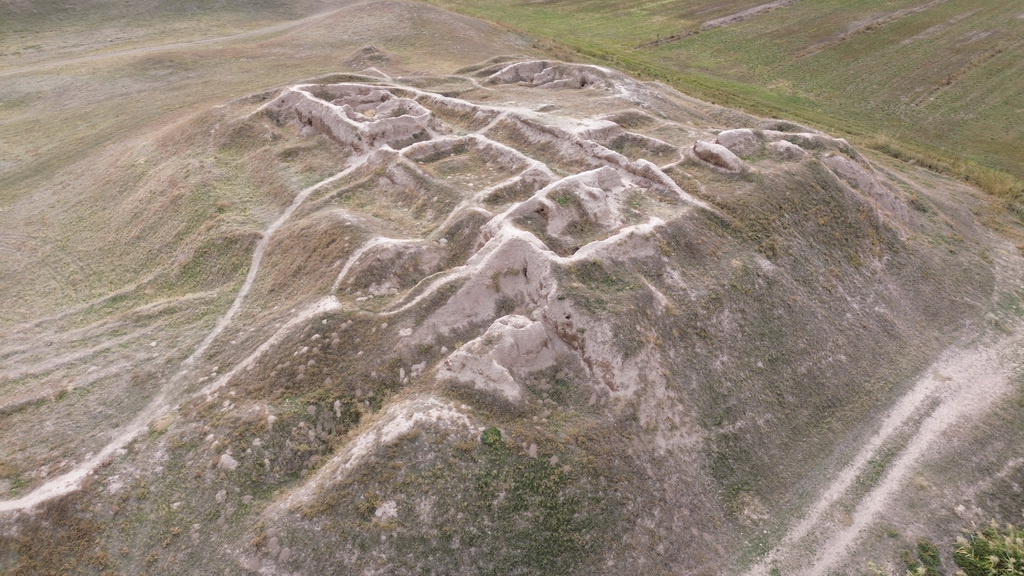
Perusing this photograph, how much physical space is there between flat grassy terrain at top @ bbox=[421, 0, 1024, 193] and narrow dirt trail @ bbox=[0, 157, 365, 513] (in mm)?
38431

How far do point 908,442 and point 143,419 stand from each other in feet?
79.2

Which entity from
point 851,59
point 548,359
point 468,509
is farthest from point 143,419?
point 851,59

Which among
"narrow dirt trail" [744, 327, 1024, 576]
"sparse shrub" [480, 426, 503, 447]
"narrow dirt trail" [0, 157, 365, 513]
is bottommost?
"narrow dirt trail" [0, 157, 365, 513]

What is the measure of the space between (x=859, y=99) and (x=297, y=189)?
150ft

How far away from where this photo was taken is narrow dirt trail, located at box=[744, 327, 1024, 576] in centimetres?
1514

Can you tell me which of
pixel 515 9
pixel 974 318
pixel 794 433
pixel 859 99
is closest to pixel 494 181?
pixel 794 433

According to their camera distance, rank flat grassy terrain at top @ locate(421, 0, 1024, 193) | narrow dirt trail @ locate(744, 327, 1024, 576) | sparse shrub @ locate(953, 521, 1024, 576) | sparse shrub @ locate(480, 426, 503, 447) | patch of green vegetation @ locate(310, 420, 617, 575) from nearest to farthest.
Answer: sparse shrub @ locate(953, 521, 1024, 576) → patch of green vegetation @ locate(310, 420, 617, 575) → sparse shrub @ locate(480, 426, 503, 447) → narrow dirt trail @ locate(744, 327, 1024, 576) → flat grassy terrain at top @ locate(421, 0, 1024, 193)

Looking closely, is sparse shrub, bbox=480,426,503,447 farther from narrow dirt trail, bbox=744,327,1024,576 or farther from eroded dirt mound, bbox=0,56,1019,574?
narrow dirt trail, bbox=744,327,1024,576

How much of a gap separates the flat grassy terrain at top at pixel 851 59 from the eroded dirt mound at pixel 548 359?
18.0 m

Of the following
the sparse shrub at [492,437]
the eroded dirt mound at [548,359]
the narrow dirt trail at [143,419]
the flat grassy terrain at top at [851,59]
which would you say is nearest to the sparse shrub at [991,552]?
the eroded dirt mound at [548,359]

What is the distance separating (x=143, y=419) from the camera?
57.5ft

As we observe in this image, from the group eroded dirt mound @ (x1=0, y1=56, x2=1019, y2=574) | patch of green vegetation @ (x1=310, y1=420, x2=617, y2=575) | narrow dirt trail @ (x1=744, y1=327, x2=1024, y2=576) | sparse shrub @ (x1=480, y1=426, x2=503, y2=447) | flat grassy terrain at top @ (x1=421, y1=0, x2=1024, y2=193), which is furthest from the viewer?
flat grassy terrain at top @ (x1=421, y1=0, x2=1024, y2=193)

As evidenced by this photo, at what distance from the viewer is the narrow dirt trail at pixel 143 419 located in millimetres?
15000

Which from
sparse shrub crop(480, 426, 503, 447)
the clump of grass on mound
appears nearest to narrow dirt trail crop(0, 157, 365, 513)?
the clump of grass on mound
